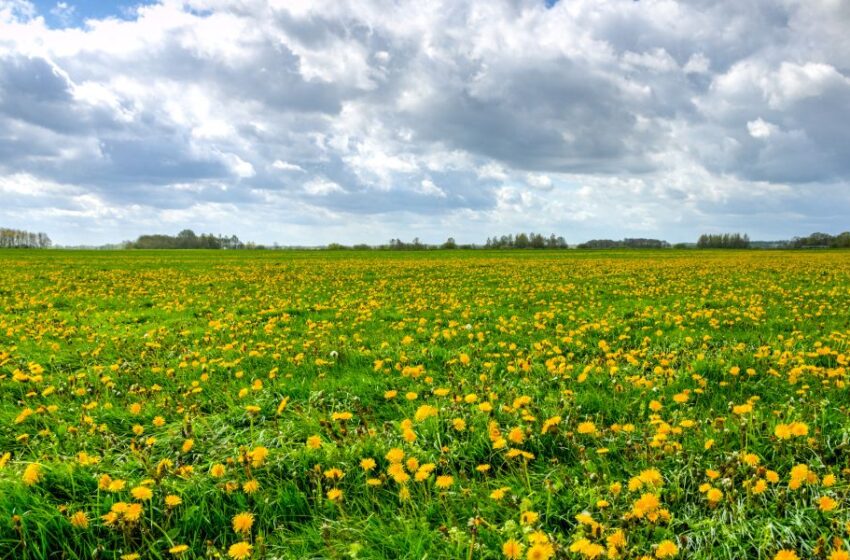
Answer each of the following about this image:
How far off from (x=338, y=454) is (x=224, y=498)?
0.82 meters

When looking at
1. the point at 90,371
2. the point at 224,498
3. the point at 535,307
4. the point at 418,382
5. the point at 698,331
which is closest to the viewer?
the point at 224,498

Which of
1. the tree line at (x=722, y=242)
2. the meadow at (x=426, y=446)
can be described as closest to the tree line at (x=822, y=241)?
the tree line at (x=722, y=242)

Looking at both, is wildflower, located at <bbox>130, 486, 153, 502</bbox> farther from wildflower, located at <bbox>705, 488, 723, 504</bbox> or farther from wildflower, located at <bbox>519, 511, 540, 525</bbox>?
wildflower, located at <bbox>705, 488, 723, 504</bbox>

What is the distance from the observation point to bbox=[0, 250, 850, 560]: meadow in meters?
2.70

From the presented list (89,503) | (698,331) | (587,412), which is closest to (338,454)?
(89,503)

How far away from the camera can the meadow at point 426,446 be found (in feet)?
8.87

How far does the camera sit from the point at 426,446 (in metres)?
3.85

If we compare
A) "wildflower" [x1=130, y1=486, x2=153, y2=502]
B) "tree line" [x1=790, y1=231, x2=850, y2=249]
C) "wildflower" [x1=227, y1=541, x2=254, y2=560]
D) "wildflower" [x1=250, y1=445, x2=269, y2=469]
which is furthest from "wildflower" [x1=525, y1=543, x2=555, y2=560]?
"tree line" [x1=790, y1=231, x2=850, y2=249]

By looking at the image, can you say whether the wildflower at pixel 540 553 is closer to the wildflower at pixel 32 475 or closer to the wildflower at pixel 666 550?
the wildflower at pixel 666 550

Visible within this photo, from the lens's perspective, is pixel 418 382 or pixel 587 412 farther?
pixel 418 382

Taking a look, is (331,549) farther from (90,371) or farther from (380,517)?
(90,371)

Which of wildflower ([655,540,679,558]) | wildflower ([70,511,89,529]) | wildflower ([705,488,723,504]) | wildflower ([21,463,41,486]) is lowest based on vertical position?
wildflower ([70,511,89,529])

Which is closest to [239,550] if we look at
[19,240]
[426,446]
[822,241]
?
[426,446]

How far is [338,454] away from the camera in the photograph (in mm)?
3555
